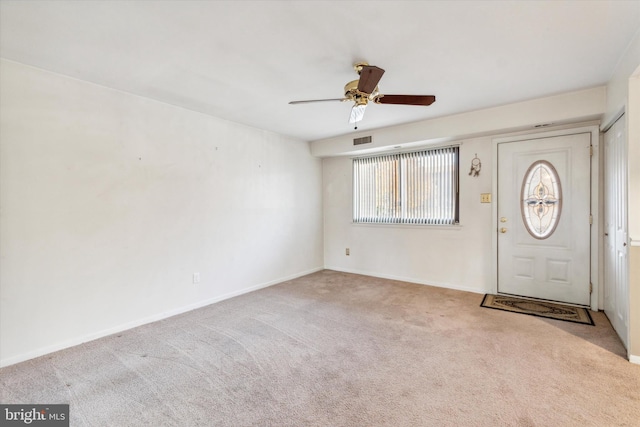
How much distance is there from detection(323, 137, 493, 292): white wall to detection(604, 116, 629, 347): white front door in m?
1.16

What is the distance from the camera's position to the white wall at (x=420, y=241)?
4.10 m

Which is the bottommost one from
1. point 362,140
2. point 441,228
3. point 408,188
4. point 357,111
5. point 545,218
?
point 441,228

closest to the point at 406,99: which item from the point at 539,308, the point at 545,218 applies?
the point at 545,218

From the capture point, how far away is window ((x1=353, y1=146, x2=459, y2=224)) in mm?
4367

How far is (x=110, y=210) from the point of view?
2893 mm

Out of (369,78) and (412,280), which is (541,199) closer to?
(412,280)

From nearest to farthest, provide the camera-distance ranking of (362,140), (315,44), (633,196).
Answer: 1. (315,44)
2. (633,196)
3. (362,140)

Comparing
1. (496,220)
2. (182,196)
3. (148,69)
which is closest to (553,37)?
(496,220)

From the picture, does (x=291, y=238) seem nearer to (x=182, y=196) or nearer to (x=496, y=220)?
(x=182, y=196)

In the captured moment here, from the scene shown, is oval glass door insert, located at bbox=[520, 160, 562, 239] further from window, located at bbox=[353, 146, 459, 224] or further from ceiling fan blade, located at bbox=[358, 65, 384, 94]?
ceiling fan blade, located at bbox=[358, 65, 384, 94]

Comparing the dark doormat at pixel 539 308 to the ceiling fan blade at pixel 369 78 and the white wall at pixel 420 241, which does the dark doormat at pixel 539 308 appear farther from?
the ceiling fan blade at pixel 369 78

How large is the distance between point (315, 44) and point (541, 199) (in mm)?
3382

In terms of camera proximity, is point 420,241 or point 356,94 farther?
point 420,241

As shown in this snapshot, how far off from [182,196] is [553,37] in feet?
12.2
